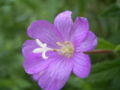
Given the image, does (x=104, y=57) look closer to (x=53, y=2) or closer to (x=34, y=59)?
(x=53, y=2)

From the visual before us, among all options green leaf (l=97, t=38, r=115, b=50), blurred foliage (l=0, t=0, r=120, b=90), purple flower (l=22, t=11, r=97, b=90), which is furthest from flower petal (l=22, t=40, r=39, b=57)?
blurred foliage (l=0, t=0, r=120, b=90)

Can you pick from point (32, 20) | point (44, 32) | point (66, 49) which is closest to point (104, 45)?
point (66, 49)

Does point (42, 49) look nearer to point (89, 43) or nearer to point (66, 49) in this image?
point (66, 49)

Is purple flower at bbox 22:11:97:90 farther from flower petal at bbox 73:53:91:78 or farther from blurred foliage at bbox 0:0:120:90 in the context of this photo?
blurred foliage at bbox 0:0:120:90

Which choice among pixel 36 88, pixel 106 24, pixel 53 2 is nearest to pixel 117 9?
pixel 106 24

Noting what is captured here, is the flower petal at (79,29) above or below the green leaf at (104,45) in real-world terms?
above

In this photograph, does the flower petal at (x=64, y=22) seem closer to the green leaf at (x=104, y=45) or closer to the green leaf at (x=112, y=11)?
the green leaf at (x=104, y=45)

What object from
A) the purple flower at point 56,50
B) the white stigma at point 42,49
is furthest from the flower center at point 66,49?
the white stigma at point 42,49
